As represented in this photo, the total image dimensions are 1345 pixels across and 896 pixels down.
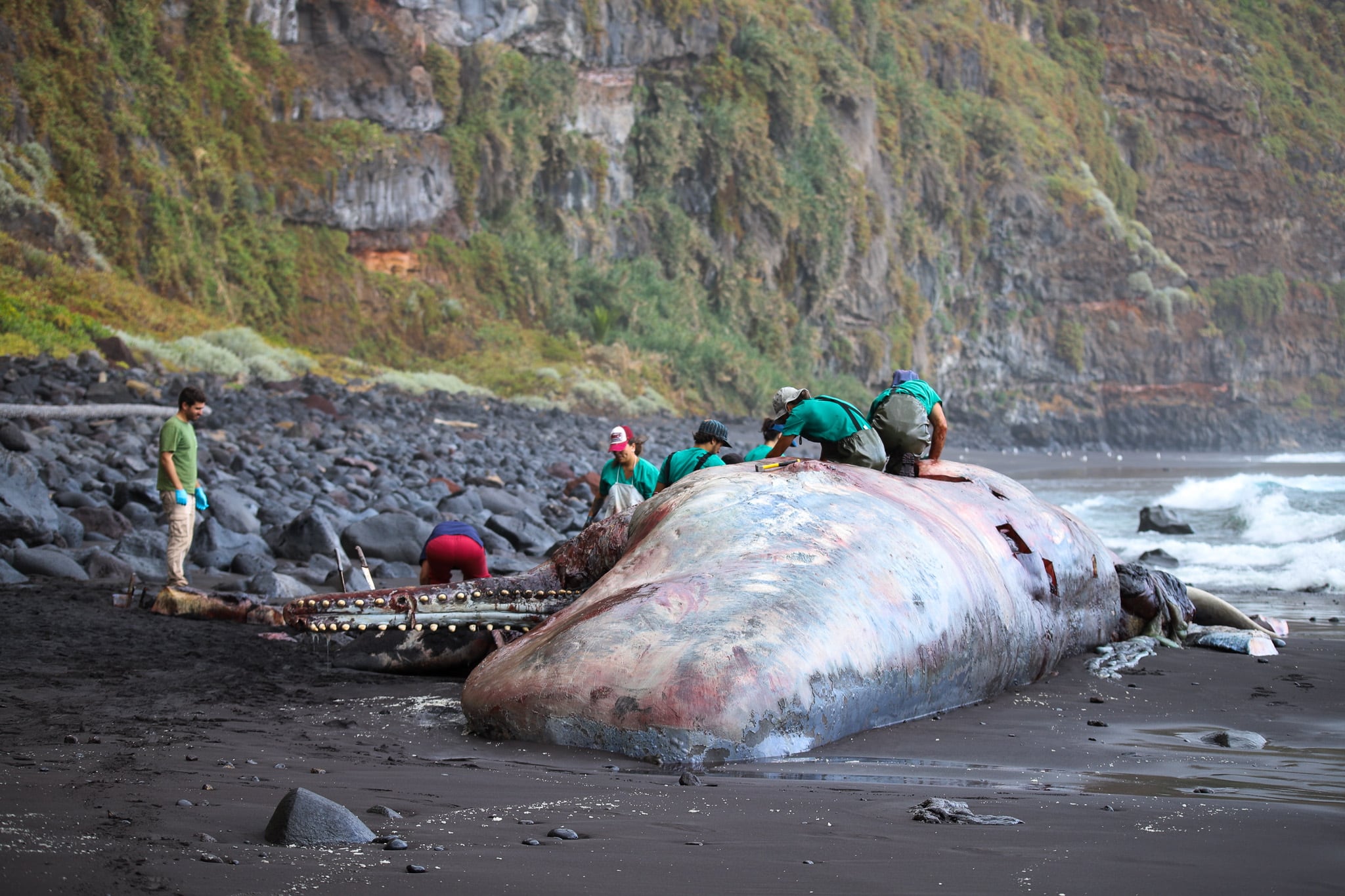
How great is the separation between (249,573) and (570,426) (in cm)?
1856

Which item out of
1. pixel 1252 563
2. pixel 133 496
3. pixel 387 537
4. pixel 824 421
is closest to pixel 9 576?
pixel 133 496

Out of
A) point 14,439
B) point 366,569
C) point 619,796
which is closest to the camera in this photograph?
point 619,796

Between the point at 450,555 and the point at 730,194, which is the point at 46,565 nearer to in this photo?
the point at 450,555

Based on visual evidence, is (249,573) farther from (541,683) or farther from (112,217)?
(112,217)

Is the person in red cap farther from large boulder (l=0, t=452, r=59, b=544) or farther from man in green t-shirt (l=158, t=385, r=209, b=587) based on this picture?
large boulder (l=0, t=452, r=59, b=544)

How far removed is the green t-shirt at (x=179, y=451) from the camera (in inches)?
339

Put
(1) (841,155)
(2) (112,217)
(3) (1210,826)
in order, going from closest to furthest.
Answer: (3) (1210,826) < (2) (112,217) < (1) (841,155)

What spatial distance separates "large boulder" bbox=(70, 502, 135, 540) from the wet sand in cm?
438

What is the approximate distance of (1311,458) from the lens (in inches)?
2571

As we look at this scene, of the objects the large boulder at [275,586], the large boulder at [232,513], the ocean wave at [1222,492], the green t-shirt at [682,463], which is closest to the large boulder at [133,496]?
the large boulder at [232,513]

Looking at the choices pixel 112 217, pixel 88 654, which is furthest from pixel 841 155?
pixel 88 654

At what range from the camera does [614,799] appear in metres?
3.57

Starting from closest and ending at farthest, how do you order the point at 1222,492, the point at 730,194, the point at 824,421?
1. the point at 824,421
2. the point at 1222,492
3. the point at 730,194

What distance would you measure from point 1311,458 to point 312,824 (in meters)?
71.5
